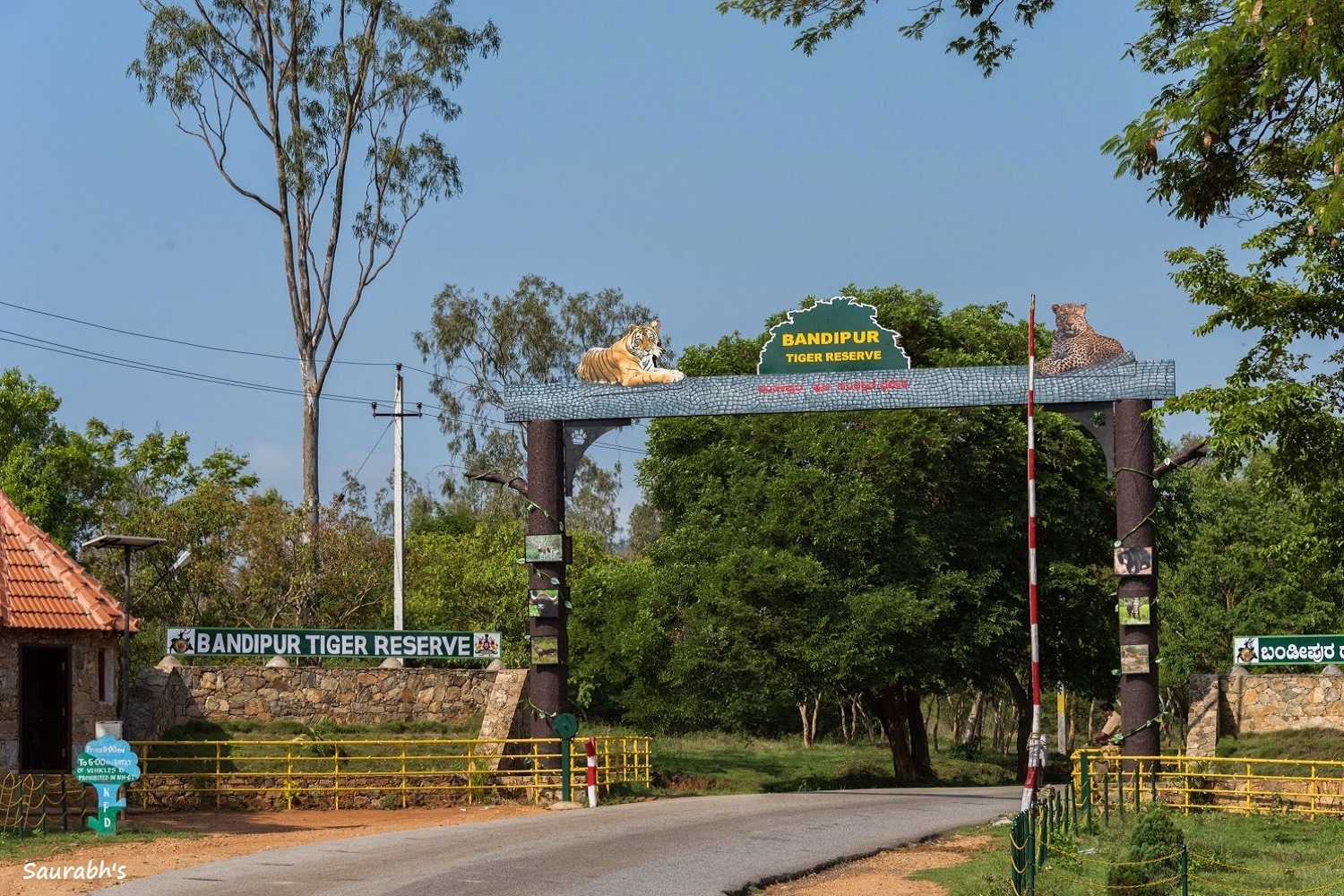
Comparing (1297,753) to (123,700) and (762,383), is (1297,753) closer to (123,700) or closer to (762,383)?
(762,383)

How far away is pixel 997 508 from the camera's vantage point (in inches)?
1423

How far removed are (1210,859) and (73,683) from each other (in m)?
17.3

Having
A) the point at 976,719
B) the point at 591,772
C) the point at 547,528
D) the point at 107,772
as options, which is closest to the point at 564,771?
the point at 591,772

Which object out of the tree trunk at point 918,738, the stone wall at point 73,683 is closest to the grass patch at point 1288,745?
the tree trunk at point 918,738

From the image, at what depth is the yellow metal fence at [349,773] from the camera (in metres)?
26.3

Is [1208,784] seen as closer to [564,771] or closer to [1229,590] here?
[564,771]

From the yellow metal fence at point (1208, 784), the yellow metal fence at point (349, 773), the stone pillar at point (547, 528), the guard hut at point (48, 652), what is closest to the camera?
the yellow metal fence at point (1208, 784)

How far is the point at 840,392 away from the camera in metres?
27.0

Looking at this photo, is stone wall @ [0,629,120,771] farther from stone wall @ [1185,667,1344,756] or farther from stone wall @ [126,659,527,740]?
stone wall @ [1185,667,1344,756]

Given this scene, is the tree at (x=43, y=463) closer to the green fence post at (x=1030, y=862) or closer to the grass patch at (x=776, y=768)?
the grass patch at (x=776, y=768)

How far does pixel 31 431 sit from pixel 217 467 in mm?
7929

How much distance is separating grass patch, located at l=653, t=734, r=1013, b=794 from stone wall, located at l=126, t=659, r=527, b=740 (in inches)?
218

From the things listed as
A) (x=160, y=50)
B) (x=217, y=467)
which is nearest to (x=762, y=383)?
(x=160, y=50)

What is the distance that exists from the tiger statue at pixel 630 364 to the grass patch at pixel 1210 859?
33.0 ft
